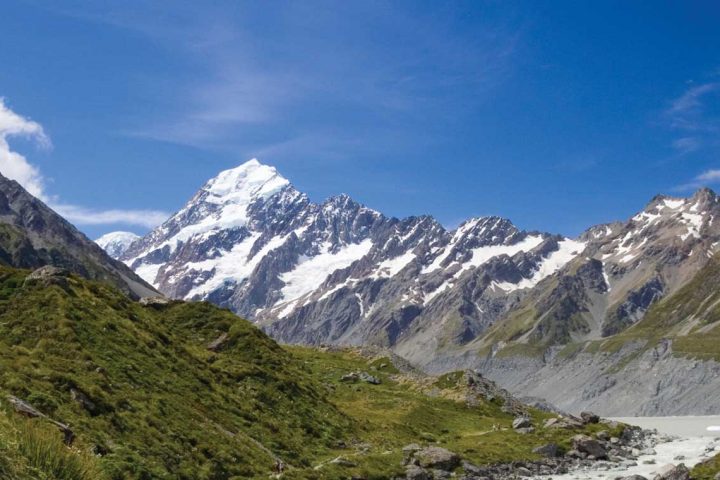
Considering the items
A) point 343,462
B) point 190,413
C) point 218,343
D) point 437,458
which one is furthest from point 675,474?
point 218,343

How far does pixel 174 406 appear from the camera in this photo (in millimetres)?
42781

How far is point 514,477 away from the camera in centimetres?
5875

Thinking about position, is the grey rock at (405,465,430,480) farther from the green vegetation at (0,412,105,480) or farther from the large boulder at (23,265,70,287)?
the green vegetation at (0,412,105,480)

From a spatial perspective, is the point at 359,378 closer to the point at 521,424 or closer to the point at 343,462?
the point at 521,424

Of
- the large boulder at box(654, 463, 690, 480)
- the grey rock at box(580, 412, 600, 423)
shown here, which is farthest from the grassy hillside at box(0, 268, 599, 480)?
the large boulder at box(654, 463, 690, 480)

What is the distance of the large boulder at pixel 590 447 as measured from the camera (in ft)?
235

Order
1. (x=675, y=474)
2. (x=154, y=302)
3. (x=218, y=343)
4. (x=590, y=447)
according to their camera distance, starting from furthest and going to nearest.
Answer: (x=154, y=302), (x=590, y=447), (x=218, y=343), (x=675, y=474)

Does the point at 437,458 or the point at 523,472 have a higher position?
the point at 523,472

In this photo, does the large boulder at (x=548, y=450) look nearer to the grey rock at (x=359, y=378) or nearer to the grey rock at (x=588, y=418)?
the grey rock at (x=588, y=418)

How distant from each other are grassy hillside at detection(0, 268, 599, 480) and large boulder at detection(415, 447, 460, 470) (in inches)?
106

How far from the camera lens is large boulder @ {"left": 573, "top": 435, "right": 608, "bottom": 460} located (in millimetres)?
71562

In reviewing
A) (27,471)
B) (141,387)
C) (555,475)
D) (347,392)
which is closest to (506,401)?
(347,392)

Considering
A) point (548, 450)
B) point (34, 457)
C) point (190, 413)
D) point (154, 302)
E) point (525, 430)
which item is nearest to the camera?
point (34, 457)

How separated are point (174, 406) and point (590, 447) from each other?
49871 mm
